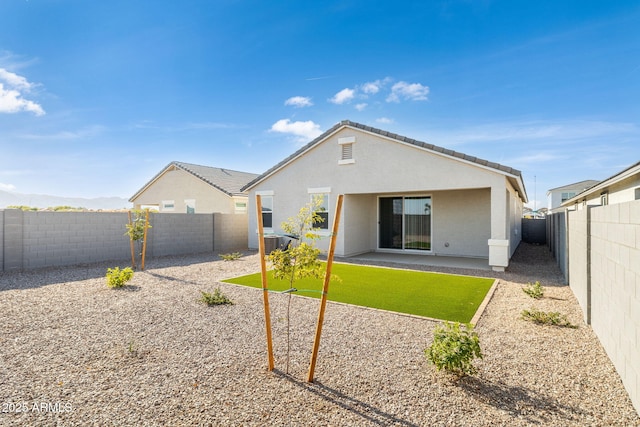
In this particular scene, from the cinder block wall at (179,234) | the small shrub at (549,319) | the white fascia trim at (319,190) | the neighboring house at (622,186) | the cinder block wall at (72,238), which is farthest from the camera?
the cinder block wall at (179,234)

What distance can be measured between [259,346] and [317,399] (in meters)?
1.57

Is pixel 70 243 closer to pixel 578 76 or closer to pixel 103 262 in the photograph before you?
pixel 103 262

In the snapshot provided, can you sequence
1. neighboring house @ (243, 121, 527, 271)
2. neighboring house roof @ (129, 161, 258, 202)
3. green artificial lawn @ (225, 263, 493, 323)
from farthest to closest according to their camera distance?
neighboring house roof @ (129, 161, 258, 202), neighboring house @ (243, 121, 527, 271), green artificial lawn @ (225, 263, 493, 323)

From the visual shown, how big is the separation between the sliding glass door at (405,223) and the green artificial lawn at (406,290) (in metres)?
4.25

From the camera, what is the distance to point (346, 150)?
1332 centimetres

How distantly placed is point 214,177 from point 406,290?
17.9m

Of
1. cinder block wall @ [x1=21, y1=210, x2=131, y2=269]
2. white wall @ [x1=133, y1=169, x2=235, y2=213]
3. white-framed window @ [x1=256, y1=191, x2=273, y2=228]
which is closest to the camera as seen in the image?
cinder block wall @ [x1=21, y1=210, x2=131, y2=269]

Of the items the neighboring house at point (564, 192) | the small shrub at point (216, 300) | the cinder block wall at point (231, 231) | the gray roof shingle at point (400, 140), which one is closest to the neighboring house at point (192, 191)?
the cinder block wall at point (231, 231)

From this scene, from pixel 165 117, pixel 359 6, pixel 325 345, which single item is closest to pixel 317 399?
pixel 325 345

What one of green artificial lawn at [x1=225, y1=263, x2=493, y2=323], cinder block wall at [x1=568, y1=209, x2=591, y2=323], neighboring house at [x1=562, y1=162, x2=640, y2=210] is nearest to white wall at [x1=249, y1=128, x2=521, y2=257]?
cinder block wall at [x1=568, y1=209, x2=591, y2=323]

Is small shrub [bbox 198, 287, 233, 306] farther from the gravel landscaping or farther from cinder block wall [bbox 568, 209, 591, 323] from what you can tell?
cinder block wall [bbox 568, 209, 591, 323]

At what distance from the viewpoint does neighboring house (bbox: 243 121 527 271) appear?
35.6ft

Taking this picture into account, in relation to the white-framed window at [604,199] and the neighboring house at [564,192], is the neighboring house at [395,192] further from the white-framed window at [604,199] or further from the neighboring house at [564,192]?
the neighboring house at [564,192]

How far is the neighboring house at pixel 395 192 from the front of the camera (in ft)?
35.6
